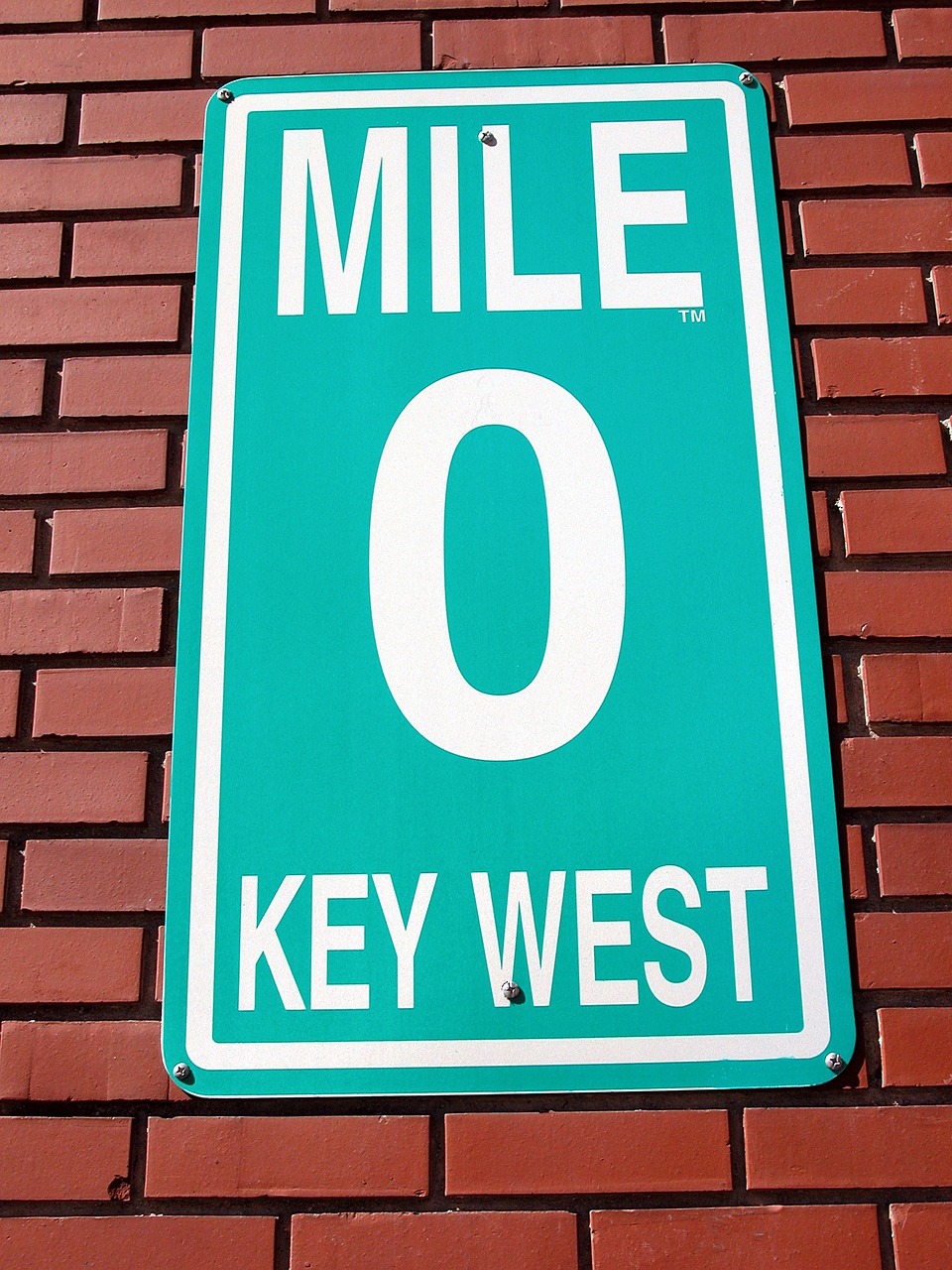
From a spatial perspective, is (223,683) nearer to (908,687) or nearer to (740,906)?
(740,906)

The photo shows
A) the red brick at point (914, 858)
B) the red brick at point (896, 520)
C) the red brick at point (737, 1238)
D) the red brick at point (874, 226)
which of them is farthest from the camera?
the red brick at point (874, 226)

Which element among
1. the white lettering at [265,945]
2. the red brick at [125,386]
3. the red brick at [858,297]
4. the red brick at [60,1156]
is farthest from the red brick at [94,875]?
the red brick at [858,297]

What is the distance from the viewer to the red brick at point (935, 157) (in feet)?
4.69

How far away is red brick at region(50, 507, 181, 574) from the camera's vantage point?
1.31m

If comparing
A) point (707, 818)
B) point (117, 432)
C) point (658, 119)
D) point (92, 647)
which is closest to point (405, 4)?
point (658, 119)

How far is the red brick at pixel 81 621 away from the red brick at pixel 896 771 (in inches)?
34.6

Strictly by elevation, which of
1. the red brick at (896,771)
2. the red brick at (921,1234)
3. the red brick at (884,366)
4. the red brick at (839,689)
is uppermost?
the red brick at (884,366)

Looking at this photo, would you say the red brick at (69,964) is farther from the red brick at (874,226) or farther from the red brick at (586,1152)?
the red brick at (874,226)

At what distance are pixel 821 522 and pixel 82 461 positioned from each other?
0.98 m

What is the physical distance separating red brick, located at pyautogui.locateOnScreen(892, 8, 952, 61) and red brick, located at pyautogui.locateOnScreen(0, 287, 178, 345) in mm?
1114

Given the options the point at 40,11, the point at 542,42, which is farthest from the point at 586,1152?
the point at 40,11

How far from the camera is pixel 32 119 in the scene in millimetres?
1480

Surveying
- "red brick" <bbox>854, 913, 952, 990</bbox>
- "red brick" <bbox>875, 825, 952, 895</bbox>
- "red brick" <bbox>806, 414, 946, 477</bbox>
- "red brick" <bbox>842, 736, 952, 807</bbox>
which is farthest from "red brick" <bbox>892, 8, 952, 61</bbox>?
"red brick" <bbox>854, 913, 952, 990</bbox>

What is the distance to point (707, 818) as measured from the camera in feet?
3.84
